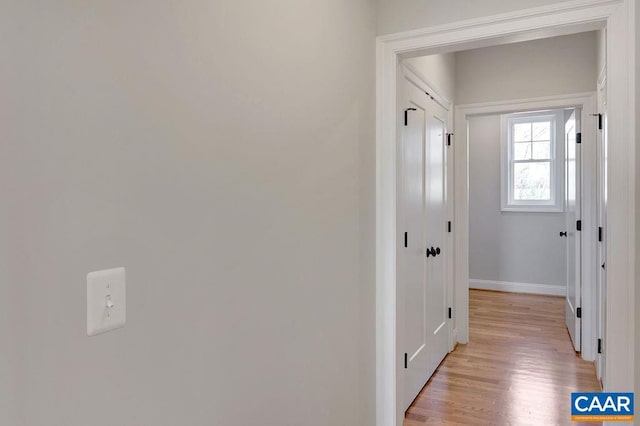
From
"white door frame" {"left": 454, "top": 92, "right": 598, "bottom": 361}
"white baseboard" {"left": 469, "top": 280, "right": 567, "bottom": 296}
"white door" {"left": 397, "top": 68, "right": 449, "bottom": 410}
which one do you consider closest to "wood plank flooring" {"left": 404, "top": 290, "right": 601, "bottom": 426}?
"white door" {"left": 397, "top": 68, "right": 449, "bottom": 410}

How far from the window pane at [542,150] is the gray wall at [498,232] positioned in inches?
18.7

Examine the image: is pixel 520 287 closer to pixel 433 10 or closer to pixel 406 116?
pixel 406 116

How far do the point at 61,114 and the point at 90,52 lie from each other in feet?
0.49

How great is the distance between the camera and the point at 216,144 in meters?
1.22

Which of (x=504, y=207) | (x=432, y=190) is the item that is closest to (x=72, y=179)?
(x=432, y=190)

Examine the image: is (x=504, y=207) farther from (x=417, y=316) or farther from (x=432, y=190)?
(x=417, y=316)

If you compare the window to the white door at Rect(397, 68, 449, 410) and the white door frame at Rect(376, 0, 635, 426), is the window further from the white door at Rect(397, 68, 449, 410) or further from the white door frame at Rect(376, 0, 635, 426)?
the white door frame at Rect(376, 0, 635, 426)

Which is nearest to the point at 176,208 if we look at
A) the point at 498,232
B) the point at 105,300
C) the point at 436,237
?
the point at 105,300

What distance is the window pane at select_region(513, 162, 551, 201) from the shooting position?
597 centimetres

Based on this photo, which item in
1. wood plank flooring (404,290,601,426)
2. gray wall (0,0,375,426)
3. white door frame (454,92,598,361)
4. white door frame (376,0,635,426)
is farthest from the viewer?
white door frame (454,92,598,361)

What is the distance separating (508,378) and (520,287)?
10.4ft

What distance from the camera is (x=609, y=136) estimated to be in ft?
6.16

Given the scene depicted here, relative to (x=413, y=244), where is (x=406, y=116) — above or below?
above

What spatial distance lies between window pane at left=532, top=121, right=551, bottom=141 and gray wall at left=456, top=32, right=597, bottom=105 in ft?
8.16
